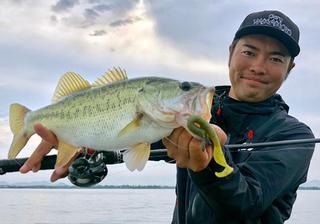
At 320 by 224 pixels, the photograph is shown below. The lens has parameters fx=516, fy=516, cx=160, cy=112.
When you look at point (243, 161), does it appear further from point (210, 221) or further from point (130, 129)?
point (130, 129)

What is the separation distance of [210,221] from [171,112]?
1.25m

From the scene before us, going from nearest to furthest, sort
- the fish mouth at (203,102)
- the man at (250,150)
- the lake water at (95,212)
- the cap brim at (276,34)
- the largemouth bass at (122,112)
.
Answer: the fish mouth at (203,102) < the largemouth bass at (122,112) < the man at (250,150) < the cap brim at (276,34) < the lake water at (95,212)

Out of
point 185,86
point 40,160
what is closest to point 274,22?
point 185,86

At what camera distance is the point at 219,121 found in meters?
5.00

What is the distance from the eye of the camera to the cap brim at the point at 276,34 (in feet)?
16.4

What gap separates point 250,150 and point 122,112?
52.2 inches

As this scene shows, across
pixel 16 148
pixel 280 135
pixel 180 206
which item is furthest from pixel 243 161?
pixel 16 148

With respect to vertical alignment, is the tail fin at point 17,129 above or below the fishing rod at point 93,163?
above

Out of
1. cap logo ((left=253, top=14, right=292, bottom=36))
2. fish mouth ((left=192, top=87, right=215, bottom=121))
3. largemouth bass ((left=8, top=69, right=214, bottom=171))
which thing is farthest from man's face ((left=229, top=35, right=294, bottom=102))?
fish mouth ((left=192, top=87, right=215, bottom=121))

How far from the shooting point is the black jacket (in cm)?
392

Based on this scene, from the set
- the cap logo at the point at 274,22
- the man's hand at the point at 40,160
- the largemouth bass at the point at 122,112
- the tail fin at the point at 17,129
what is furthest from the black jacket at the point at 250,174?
the tail fin at the point at 17,129

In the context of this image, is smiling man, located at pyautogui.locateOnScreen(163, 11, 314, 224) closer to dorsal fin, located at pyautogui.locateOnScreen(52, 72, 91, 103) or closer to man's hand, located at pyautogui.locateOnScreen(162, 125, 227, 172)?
man's hand, located at pyautogui.locateOnScreen(162, 125, 227, 172)

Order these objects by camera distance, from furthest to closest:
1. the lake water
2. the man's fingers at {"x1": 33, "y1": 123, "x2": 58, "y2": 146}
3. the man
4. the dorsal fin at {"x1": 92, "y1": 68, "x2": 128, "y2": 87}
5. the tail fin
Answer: the lake water, the tail fin, the man's fingers at {"x1": 33, "y1": 123, "x2": 58, "y2": 146}, the dorsal fin at {"x1": 92, "y1": 68, "x2": 128, "y2": 87}, the man

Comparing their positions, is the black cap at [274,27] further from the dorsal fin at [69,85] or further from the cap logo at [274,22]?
the dorsal fin at [69,85]
